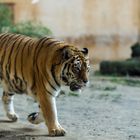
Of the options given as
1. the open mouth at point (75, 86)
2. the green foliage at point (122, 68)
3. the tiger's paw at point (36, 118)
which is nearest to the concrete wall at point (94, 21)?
the green foliage at point (122, 68)

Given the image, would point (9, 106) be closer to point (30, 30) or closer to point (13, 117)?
point (13, 117)

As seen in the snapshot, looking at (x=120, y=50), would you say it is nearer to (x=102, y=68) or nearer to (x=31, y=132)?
(x=102, y=68)

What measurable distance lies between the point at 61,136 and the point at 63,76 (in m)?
0.59

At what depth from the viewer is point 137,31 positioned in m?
19.4

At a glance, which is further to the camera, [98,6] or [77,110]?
[98,6]

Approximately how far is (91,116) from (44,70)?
66.3 inches

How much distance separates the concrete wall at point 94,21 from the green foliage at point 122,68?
422 cm

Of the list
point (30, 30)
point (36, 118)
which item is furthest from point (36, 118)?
point (30, 30)

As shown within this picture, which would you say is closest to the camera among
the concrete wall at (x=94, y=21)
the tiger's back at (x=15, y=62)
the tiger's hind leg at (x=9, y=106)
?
the tiger's back at (x=15, y=62)

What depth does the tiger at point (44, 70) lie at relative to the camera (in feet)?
19.8

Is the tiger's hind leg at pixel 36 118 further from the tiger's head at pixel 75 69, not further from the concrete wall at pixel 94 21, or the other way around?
the concrete wall at pixel 94 21

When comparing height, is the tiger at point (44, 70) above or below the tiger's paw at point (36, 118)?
above

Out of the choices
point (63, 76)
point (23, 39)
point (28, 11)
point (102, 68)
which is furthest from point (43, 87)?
point (28, 11)

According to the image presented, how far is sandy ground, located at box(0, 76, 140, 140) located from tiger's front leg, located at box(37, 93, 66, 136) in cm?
9
